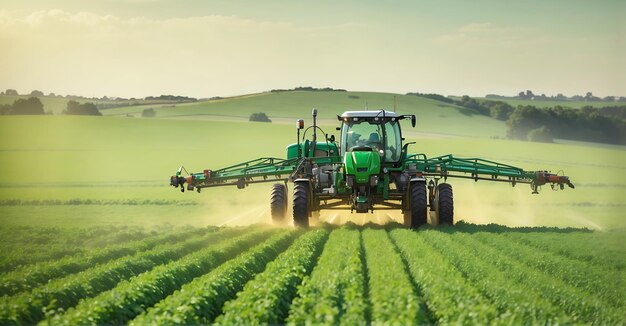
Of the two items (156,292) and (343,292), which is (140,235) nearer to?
(156,292)

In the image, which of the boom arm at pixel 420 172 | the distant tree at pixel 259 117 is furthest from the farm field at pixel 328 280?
the distant tree at pixel 259 117

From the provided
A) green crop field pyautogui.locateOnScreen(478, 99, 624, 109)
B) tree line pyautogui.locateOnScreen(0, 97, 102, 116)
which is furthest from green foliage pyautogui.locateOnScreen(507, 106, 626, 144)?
tree line pyautogui.locateOnScreen(0, 97, 102, 116)

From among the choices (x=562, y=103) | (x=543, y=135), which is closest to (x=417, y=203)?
(x=543, y=135)

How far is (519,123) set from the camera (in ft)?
295

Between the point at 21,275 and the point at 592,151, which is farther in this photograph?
the point at 592,151

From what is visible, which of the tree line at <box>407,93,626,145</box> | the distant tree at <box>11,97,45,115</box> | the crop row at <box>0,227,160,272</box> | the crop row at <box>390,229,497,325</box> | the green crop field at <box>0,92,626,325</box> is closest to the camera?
A: the crop row at <box>390,229,497,325</box>

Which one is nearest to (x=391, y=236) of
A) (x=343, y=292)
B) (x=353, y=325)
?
(x=343, y=292)

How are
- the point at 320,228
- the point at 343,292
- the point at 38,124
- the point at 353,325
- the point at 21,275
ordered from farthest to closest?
the point at 38,124 → the point at 320,228 → the point at 21,275 → the point at 343,292 → the point at 353,325

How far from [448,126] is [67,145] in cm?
4583

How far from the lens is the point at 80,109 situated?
89562 mm

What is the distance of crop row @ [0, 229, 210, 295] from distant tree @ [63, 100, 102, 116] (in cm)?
7244

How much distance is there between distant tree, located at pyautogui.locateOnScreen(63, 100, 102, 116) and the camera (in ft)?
293

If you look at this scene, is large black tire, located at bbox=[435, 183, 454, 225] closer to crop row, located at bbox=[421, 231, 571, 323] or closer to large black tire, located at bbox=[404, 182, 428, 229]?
large black tire, located at bbox=[404, 182, 428, 229]

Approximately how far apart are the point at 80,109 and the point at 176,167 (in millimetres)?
34081
